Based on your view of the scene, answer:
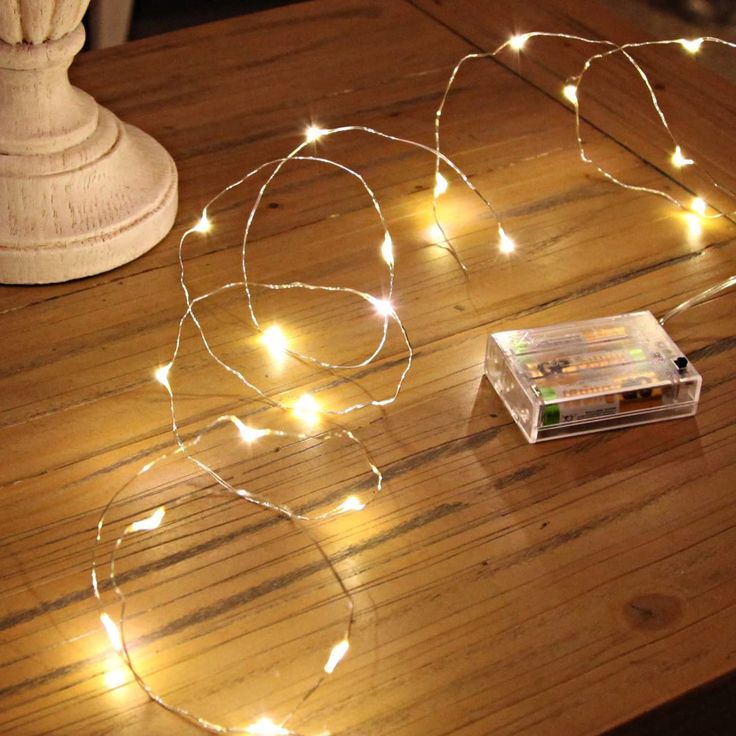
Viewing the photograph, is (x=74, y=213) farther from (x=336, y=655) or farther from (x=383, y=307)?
(x=336, y=655)

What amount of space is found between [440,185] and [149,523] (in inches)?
19.9

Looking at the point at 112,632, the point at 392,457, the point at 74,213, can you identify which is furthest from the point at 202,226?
the point at 112,632

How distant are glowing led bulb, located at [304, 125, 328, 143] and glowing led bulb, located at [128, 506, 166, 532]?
0.51 metres

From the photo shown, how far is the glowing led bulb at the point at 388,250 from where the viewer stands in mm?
1058

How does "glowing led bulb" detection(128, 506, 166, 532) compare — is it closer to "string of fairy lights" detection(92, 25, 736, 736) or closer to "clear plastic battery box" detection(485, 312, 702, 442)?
"string of fairy lights" detection(92, 25, 736, 736)

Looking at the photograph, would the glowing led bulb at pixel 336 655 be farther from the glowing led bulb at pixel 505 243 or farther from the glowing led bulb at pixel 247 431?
the glowing led bulb at pixel 505 243

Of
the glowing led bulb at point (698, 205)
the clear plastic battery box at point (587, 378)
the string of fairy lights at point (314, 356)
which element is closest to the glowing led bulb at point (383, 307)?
the string of fairy lights at point (314, 356)

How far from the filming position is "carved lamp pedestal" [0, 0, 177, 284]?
99 cm

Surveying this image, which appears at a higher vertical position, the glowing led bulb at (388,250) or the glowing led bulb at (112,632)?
the glowing led bulb at (388,250)

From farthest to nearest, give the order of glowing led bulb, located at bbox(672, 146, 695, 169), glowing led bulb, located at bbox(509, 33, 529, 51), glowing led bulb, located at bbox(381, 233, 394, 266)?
glowing led bulb, located at bbox(509, 33, 529, 51) < glowing led bulb, located at bbox(672, 146, 695, 169) < glowing led bulb, located at bbox(381, 233, 394, 266)

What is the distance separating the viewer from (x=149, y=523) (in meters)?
0.81

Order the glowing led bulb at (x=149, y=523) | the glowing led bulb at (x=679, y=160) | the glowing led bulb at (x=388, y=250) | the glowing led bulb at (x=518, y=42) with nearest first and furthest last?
the glowing led bulb at (x=149, y=523) → the glowing led bulb at (x=388, y=250) → the glowing led bulb at (x=679, y=160) → the glowing led bulb at (x=518, y=42)

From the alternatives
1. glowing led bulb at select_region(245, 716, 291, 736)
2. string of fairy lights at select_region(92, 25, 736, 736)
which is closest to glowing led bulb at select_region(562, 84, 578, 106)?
string of fairy lights at select_region(92, 25, 736, 736)

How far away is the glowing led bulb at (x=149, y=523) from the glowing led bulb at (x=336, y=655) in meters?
0.16
